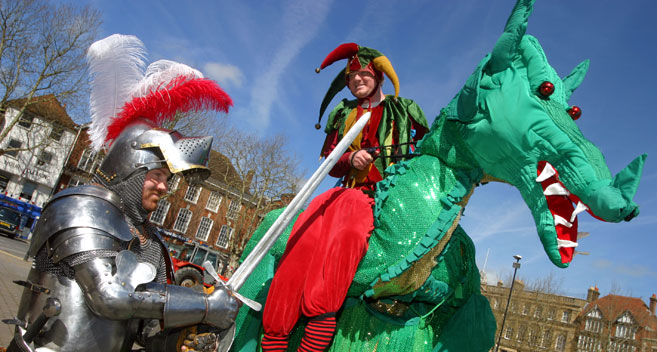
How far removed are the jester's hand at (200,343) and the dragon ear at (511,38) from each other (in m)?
2.21

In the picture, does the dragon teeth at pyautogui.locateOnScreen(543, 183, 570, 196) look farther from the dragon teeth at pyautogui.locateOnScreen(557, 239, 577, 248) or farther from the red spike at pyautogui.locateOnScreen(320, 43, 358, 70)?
the red spike at pyautogui.locateOnScreen(320, 43, 358, 70)

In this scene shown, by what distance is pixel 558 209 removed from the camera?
2016 millimetres

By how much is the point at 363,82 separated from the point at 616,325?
39.0m

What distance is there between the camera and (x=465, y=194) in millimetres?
2395

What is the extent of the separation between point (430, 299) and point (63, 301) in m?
2.02

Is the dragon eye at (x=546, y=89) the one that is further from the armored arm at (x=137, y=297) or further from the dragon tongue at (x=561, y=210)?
the armored arm at (x=137, y=297)

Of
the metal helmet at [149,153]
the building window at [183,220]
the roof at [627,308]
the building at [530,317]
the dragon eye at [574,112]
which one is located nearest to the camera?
the dragon eye at [574,112]

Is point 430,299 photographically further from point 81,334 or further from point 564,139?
point 81,334

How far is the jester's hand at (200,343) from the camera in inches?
89.1

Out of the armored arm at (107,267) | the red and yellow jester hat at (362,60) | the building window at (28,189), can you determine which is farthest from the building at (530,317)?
the building window at (28,189)

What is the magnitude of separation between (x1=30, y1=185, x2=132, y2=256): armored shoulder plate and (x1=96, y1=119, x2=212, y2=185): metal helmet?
216mm

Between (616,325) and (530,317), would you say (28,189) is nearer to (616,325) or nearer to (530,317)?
(530,317)

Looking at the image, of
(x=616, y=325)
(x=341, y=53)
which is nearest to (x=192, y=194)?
(x=341, y=53)

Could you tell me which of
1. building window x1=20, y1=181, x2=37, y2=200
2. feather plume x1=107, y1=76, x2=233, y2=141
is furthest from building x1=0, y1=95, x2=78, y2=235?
feather plume x1=107, y1=76, x2=233, y2=141
